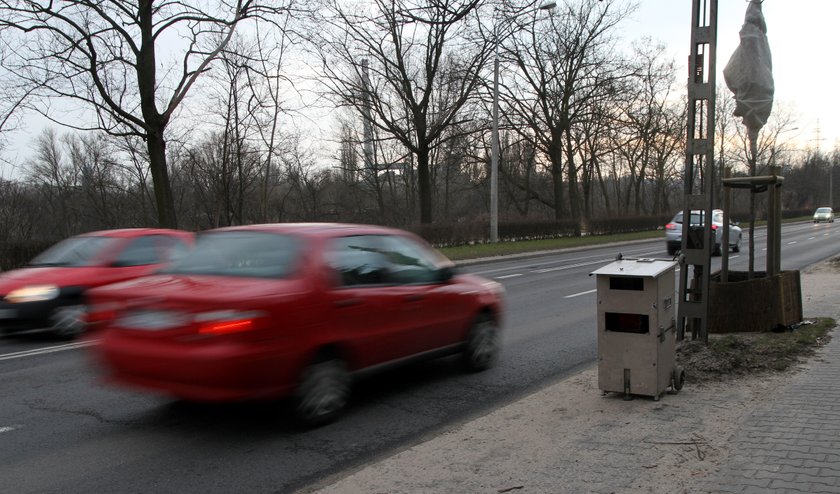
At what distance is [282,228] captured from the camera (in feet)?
17.6

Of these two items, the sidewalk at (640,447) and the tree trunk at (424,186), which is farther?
the tree trunk at (424,186)

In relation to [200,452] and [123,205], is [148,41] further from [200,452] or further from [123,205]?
[123,205]

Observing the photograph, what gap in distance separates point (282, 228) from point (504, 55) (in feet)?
104

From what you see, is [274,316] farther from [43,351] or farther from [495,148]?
[495,148]

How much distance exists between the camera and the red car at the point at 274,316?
173 inches

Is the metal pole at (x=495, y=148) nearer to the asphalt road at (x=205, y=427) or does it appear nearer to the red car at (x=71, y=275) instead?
the red car at (x=71, y=275)

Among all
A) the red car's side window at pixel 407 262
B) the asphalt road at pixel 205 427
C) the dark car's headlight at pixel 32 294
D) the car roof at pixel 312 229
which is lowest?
the asphalt road at pixel 205 427

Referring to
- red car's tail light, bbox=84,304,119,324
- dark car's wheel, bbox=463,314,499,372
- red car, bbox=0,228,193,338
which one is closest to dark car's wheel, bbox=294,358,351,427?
red car's tail light, bbox=84,304,119,324

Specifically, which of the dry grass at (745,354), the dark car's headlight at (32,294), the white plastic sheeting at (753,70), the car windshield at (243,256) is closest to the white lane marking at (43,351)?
the dark car's headlight at (32,294)

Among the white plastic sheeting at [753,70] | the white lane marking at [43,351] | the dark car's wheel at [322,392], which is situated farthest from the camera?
the white lane marking at [43,351]

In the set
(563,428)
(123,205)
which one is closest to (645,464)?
(563,428)

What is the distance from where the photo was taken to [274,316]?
4492mm

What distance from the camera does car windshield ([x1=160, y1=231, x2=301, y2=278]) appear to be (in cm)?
491

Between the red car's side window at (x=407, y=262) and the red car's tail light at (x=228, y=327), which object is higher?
the red car's side window at (x=407, y=262)
